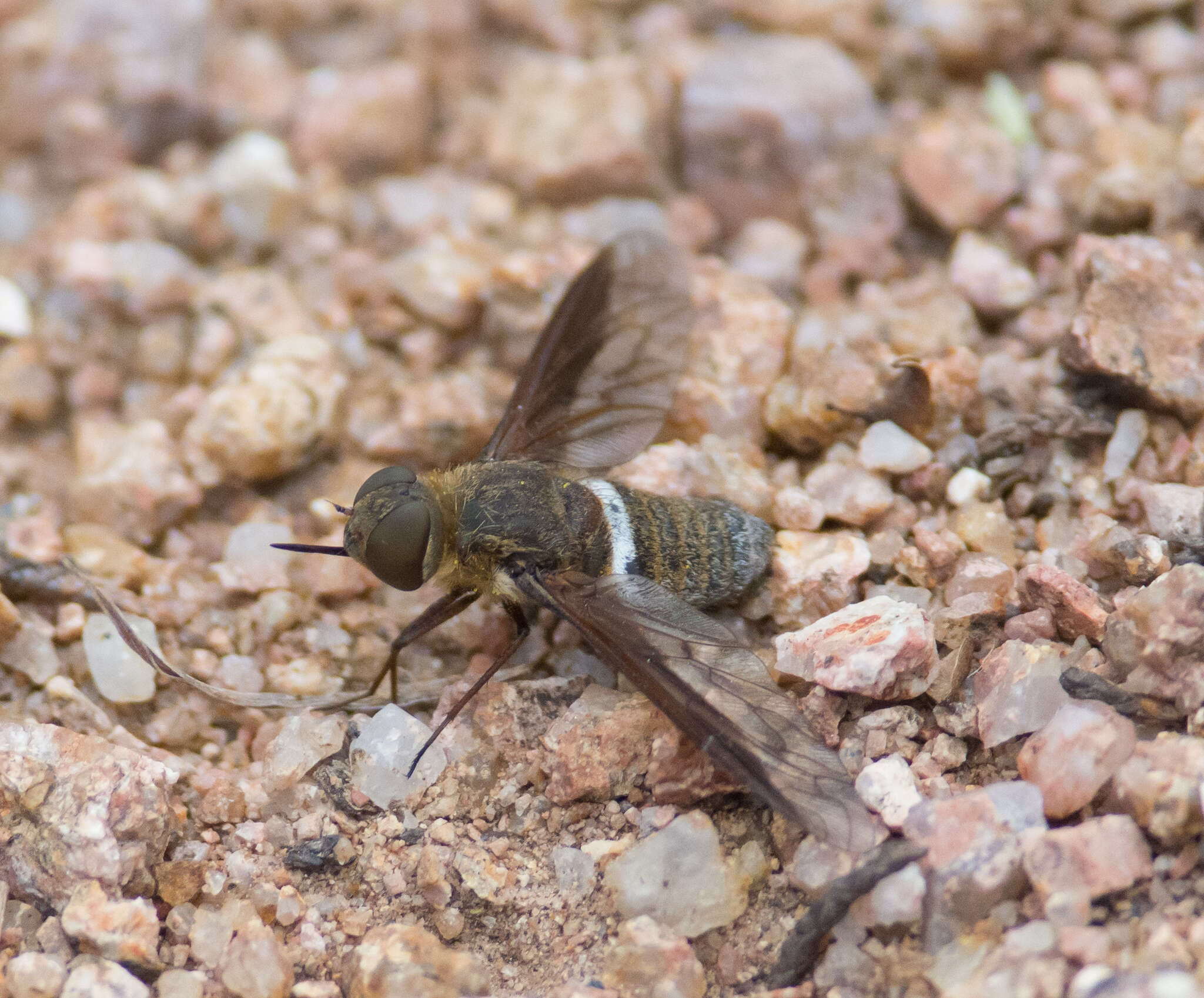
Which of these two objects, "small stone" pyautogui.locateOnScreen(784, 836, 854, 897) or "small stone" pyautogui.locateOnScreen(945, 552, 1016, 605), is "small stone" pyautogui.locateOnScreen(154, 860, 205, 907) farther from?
"small stone" pyautogui.locateOnScreen(945, 552, 1016, 605)

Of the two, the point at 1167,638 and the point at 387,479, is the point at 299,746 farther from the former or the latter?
the point at 1167,638

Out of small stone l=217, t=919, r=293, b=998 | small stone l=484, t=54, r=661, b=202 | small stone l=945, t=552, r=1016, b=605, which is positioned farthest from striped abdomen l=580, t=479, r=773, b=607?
small stone l=484, t=54, r=661, b=202

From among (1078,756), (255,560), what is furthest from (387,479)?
(1078,756)

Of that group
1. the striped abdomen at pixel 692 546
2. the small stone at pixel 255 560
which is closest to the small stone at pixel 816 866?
the striped abdomen at pixel 692 546

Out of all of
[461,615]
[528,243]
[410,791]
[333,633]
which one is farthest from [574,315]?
[410,791]

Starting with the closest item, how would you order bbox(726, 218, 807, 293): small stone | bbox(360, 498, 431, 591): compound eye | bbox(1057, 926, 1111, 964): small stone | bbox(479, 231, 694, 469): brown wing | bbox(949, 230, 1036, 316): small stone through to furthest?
bbox(1057, 926, 1111, 964): small stone, bbox(360, 498, 431, 591): compound eye, bbox(479, 231, 694, 469): brown wing, bbox(949, 230, 1036, 316): small stone, bbox(726, 218, 807, 293): small stone

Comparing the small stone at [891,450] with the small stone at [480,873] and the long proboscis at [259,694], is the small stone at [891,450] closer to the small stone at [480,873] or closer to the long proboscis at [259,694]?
the long proboscis at [259,694]
